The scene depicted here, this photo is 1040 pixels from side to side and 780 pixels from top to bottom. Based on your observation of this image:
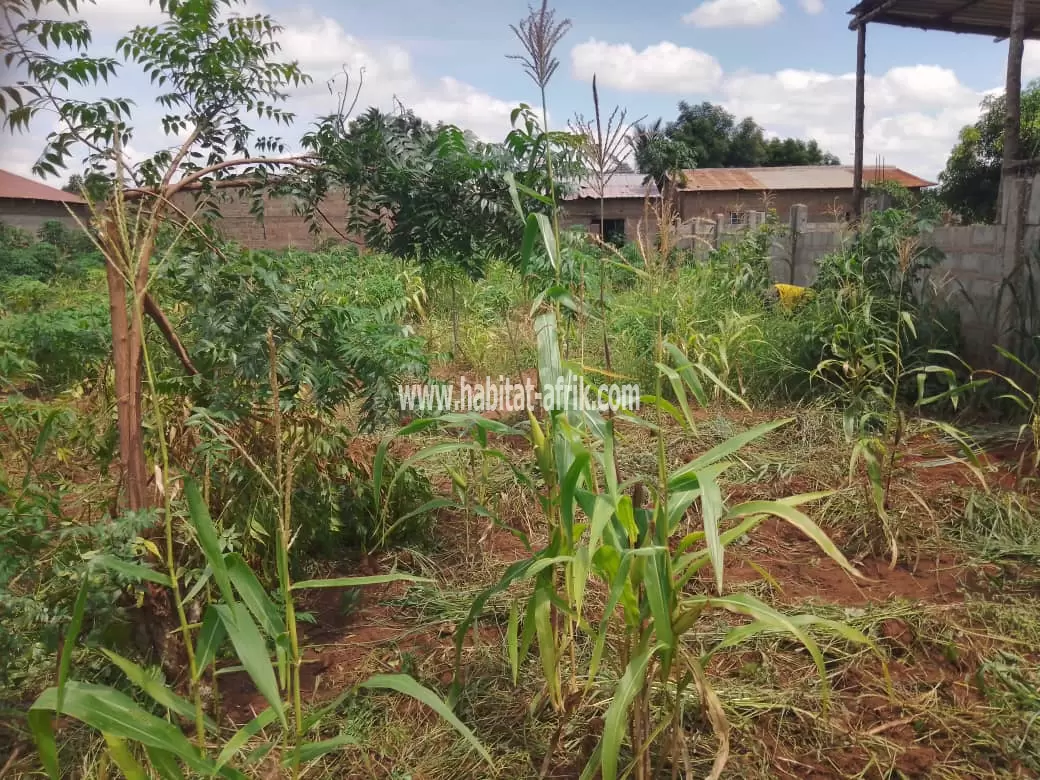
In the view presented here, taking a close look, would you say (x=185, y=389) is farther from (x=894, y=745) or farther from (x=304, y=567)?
(x=894, y=745)

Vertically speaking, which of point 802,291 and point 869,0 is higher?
point 869,0

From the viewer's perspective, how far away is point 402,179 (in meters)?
2.54

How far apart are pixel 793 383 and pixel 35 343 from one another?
525 cm

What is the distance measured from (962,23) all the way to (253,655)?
969cm

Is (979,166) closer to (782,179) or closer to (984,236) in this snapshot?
(782,179)

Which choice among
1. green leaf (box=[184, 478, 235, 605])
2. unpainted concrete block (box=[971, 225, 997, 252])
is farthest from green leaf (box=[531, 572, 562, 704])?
unpainted concrete block (box=[971, 225, 997, 252])

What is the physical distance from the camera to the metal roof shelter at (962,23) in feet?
20.9

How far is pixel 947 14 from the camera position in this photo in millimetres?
7539

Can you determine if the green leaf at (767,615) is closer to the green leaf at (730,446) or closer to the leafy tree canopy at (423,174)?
the green leaf at (730,446)

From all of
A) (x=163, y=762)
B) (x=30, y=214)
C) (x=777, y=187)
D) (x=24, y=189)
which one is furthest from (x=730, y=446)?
(x=777, y=187)

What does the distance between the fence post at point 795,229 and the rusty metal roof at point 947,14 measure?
82.0 inches

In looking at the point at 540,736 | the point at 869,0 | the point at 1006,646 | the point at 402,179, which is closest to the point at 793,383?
the point at 1006,646

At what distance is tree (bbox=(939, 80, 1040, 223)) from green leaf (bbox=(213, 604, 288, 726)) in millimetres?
21509

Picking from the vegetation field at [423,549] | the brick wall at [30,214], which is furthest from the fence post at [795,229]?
the brick wall at [30,214]
